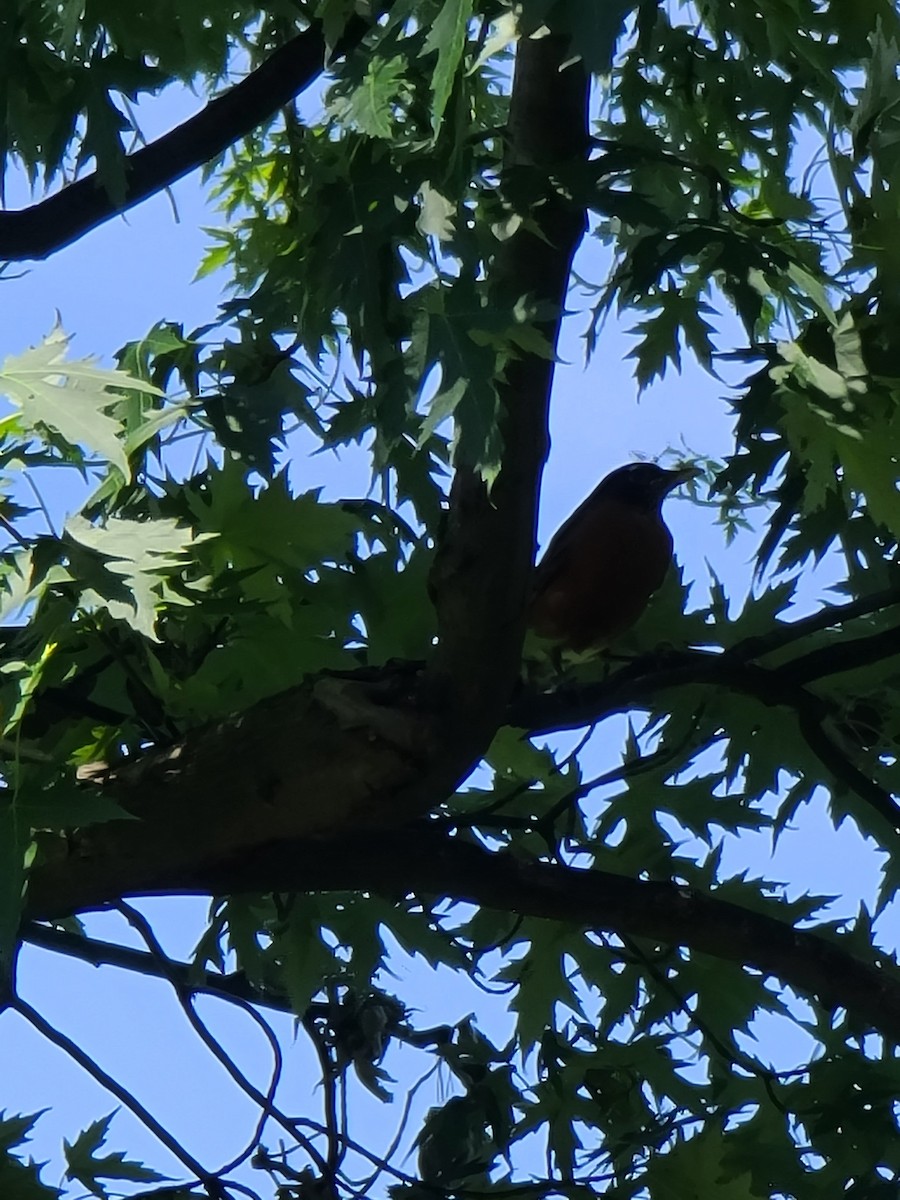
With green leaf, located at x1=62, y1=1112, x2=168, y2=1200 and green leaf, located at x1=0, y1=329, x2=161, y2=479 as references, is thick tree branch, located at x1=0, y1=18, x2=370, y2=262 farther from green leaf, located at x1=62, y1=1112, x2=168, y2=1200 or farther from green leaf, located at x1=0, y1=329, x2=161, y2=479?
green leaf, located at x1=62, y1=1112, x2=168, y2=1200

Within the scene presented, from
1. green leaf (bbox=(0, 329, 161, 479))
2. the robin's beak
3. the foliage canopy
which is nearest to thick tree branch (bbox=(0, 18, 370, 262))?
the foliage canopy

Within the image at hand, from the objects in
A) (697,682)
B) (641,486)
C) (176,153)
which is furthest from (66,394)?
(641,486)

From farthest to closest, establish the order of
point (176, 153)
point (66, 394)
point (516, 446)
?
point (176, 153) < point (516, 446) < point (66, 394)

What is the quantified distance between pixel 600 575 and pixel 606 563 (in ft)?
0.28

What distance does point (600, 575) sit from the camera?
3168 mm

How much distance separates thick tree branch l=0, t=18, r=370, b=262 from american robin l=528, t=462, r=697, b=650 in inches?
41.0

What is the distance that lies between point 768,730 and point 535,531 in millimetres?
674

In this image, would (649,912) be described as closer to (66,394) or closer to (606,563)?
(66,394)

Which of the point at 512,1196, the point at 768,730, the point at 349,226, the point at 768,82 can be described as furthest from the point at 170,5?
the point at 512,1196

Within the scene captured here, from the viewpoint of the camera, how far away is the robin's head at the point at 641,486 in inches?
152

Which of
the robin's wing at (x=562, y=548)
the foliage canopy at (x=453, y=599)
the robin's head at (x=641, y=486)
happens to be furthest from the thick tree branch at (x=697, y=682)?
the robin's head at (x=641, y=486)

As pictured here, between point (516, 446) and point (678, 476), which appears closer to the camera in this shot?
point (516, 446)

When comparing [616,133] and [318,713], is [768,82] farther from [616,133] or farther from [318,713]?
[318,713]

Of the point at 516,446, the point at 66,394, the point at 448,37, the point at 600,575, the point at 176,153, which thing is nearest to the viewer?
the point at 448,37
